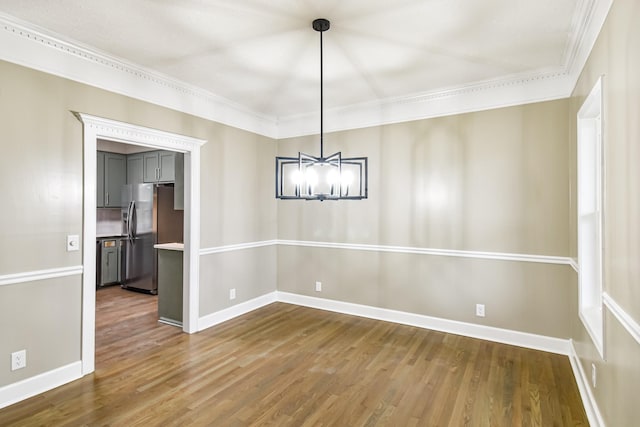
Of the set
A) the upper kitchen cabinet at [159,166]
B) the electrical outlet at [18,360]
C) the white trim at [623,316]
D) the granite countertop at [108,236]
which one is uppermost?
the upper kitchen cabinet at [159,166]

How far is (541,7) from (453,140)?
5.58ft

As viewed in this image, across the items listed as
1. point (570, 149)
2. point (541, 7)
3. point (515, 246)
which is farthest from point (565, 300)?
point (541, 7)

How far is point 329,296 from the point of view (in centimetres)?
486

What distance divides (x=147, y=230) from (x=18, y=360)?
3.48 meters

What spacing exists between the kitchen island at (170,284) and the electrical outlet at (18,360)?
168 centimetres

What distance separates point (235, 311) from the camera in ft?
14.9

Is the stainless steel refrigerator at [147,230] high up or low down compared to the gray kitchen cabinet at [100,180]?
down

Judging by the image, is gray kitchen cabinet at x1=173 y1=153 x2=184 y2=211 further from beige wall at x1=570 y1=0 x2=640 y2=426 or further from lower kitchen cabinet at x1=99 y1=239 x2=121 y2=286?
beige wall at x1=570 y1=0 x2=640 y2=426

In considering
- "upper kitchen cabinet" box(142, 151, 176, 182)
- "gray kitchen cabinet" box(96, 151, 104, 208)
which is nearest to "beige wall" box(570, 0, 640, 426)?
"upper kitchen cabinet" box(142, 151, 176, 182)

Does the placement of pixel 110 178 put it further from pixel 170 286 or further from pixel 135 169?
pixel 170 286

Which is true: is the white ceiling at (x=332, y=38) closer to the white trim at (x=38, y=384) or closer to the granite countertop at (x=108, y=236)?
the white trim at (x=38, y=384)

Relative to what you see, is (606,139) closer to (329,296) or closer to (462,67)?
(462,67)

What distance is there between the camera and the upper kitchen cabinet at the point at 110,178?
625 cm

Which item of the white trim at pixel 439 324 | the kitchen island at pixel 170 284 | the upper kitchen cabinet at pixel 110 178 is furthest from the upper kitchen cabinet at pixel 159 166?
the white trim at pixel 439 324
